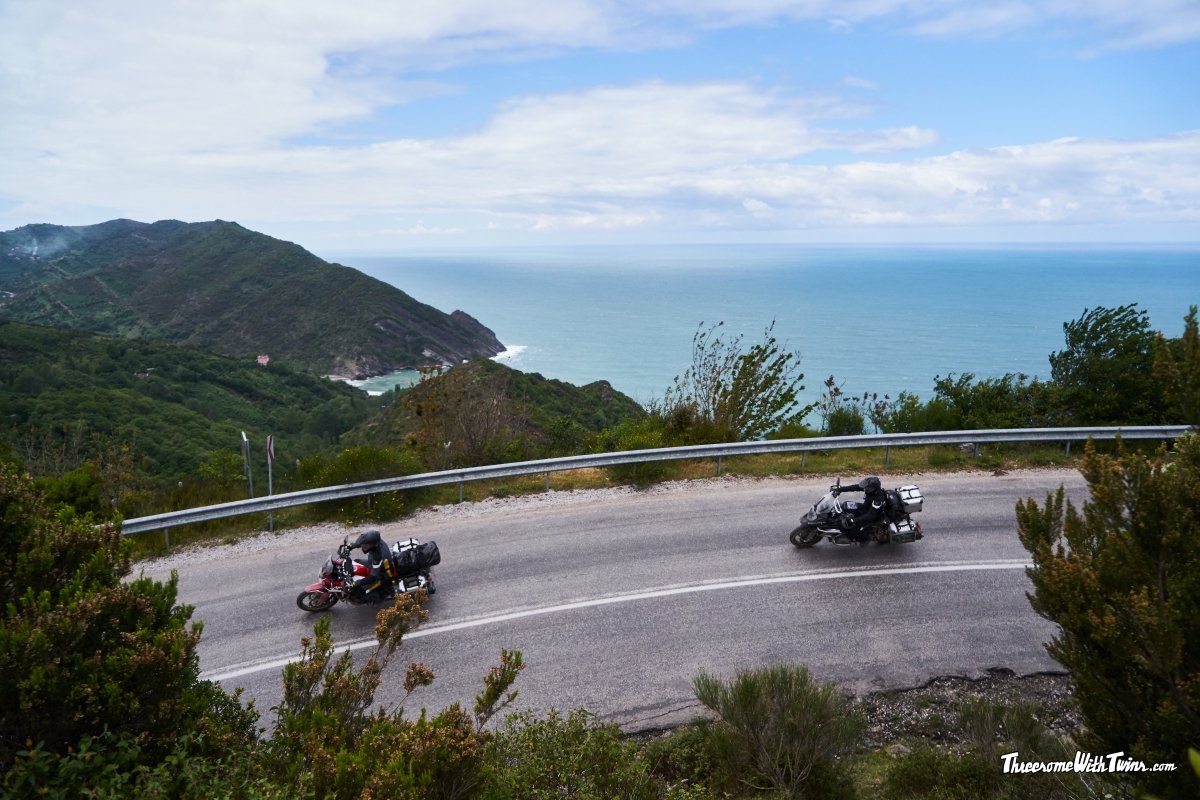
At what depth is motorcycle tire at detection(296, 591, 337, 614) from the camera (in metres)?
8.20

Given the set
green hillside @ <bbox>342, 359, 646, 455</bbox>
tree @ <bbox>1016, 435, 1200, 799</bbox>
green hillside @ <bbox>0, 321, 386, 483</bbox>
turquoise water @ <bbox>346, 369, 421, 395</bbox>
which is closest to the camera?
tree @ <bbox>1016, 435, 1200, 799</bbox>

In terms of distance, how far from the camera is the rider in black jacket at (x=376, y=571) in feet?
27.1

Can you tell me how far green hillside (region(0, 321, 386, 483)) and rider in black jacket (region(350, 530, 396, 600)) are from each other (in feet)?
76.5

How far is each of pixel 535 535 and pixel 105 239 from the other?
244 metres

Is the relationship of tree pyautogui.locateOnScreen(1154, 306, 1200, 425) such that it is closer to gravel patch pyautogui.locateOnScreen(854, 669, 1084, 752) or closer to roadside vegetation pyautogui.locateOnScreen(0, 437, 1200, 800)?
roadside vegetation pyautogui.locateOnScreen(0, 437, 1200, 800)

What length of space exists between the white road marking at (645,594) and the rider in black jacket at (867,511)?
55 cm

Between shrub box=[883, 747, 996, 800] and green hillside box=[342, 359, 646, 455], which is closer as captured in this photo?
shrub box=[883, 747, 996, 800]

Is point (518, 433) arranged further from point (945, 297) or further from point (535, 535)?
point (945, 297)

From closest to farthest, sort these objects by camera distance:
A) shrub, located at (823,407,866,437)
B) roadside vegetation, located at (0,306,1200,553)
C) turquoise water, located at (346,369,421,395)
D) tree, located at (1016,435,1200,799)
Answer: tree, located at (1016,435,1200,799)
roadside vegetation, located at (0,306,1200,553)
shrub, located at (823,407,866,437)
turquoise water, located at (346,369,421,395)

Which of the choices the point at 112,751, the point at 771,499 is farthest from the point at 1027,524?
the point at 771,499

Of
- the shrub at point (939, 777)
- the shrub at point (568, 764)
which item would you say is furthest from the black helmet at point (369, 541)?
the shrub at point (939, 777)

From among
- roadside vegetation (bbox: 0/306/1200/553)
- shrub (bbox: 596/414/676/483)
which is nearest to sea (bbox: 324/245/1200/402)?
roadside vegetation (bbox: 0/306/1200/553)

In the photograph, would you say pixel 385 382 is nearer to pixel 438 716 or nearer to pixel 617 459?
pixel 617 459

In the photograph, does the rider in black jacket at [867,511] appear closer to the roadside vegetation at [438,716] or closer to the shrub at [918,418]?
the roadside vegetation at [438,716]
